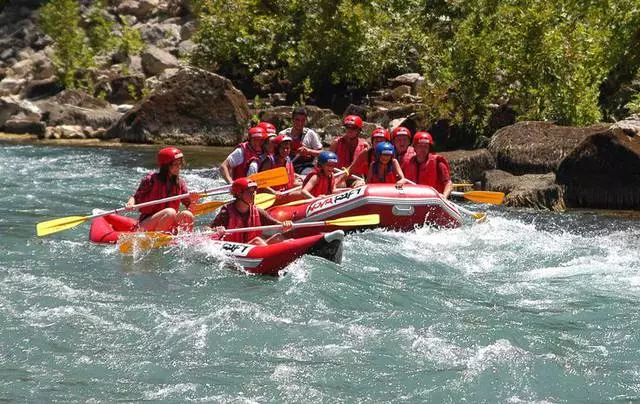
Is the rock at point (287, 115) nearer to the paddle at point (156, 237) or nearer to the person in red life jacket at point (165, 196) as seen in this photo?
the person in red life jacket at point (165, 196)

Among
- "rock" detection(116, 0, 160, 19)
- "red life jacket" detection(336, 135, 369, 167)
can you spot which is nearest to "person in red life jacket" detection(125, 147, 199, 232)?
"red life jacket" detection(336, 135, 369, 167)

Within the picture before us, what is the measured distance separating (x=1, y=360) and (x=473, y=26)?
12509 mm

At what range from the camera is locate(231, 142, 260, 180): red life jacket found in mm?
11398

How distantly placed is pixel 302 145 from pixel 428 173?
6.17ft

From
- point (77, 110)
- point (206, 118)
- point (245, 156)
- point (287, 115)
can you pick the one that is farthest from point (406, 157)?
point (77, 110)

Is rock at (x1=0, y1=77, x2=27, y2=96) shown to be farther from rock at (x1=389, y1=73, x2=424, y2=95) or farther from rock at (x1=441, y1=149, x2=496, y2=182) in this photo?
rock at (x1=441, y1=149, x2=496, y2=182)

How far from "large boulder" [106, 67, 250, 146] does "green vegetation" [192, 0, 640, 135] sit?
2126mm

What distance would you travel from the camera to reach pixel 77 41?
81.5 ft

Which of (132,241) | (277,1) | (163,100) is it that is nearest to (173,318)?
(132,241)

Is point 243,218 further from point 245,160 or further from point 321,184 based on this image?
point 245,160

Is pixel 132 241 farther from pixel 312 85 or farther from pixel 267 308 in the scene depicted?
pixel 312 85

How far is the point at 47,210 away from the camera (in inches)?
483

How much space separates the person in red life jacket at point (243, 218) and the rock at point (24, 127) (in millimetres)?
12796

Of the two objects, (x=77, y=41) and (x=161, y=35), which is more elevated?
(x=161, y=35)
